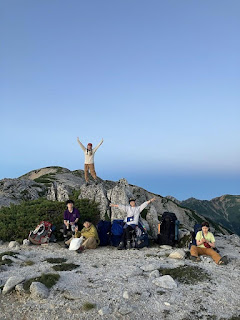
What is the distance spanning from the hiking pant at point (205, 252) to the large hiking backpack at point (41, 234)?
8.15 meters

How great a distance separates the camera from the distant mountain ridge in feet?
534

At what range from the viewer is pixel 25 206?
67.8ft

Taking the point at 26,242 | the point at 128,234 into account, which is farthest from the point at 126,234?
the point at 26,242

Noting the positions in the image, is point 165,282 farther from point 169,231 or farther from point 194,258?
point 169,231

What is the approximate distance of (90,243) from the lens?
1483 cm

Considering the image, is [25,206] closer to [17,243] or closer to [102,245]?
[17,243]

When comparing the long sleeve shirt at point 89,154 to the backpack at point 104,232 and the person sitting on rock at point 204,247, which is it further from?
the person sitting on rock at point 204,247

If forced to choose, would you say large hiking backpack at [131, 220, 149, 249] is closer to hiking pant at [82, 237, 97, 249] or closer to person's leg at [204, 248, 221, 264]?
hiking pant at [82, 237, 97, 249]

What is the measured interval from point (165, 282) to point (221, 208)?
598 ft

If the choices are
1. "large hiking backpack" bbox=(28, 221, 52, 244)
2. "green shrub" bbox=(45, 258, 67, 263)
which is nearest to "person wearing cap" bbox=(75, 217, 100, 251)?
"large hiking backpack" bbox=(28, 221, 52, 244)

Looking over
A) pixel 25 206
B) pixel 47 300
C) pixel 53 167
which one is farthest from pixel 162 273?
pixel 53 167

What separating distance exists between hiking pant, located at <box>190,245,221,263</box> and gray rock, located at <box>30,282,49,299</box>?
281 inches

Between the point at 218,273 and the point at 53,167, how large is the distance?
60.6 m

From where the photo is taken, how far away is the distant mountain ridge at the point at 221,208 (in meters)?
163
